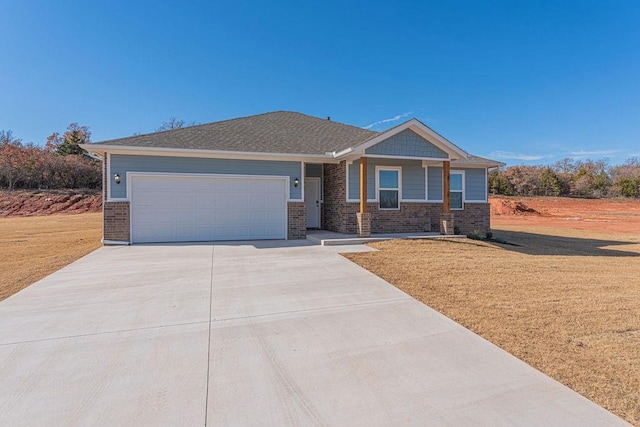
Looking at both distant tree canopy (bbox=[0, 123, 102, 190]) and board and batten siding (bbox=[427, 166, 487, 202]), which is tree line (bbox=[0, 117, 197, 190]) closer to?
distant tree canopy (bbox=[0, 123, 102, 190])

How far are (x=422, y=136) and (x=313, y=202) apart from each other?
5003 mm

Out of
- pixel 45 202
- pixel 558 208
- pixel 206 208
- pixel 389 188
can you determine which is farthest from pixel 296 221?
pixel 558 208

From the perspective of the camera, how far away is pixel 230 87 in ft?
71.3

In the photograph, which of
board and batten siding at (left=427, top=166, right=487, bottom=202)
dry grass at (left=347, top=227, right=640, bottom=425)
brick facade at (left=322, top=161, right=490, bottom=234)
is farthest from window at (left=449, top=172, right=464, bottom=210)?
dry grass at (left=347, top=227, right=640, bottom=425)

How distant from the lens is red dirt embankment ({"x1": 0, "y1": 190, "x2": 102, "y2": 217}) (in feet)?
95.5

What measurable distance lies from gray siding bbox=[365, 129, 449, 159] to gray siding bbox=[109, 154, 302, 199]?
2887mm

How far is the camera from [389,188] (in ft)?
41.5

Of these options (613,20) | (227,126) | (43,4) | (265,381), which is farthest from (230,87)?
(265,381)

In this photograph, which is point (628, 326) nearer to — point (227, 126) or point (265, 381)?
point (265, 381)

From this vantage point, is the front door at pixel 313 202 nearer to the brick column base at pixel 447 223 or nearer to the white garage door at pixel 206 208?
the white garage door at pixel 206 208

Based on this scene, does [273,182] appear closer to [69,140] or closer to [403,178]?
[403,178]

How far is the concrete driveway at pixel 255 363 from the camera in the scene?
7.87 ft

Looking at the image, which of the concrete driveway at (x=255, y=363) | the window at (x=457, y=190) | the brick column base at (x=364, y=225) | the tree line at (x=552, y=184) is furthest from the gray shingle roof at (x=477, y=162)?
the tree line at (x=552, y=184)

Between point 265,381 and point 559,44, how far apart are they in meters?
21.3
